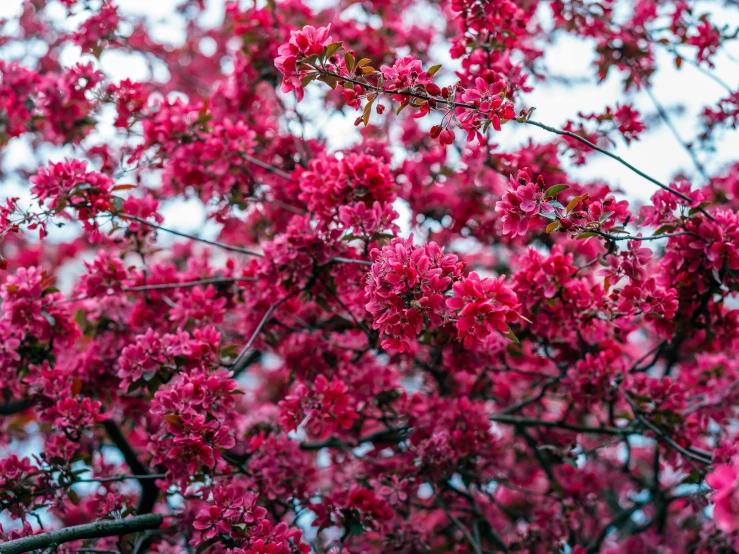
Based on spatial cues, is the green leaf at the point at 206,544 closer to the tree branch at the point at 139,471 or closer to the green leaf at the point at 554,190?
the tree branch at the point at 139,471

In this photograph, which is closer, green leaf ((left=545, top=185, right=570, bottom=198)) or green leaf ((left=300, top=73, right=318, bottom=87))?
green leaf ((left=545, top=185, right=570, bottom=198))

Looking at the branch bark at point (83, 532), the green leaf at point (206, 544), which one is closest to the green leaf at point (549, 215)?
the green leaf at point (206, 544)

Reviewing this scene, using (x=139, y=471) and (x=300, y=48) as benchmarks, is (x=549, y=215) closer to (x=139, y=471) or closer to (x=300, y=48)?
(x=300, y=48)

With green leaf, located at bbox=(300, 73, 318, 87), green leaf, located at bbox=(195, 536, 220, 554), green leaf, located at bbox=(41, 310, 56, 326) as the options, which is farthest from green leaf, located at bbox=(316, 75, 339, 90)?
green leaf, located at bbox=(195, 536, 220, 554)

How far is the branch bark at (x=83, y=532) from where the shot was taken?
6.17ft

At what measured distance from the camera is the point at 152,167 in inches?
121

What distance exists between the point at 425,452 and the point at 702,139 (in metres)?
2.22

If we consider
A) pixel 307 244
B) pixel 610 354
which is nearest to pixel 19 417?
pixel 307 244

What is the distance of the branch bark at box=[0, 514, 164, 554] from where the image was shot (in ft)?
6.17

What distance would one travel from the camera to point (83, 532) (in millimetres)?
2059

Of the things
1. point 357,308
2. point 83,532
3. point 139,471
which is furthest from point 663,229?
point 139,471

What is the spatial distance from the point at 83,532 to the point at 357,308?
1294mm

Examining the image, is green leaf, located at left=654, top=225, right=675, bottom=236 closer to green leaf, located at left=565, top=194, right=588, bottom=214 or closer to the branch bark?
green leaf, located at left=565, top=194, right=588, bottom=214

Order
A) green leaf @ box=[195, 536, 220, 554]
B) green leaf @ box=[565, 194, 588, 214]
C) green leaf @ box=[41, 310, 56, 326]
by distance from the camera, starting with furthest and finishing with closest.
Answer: green leaf @ box=[41, 310, 56, 326]
green leaf @ box=[195, 536, 220, 554]
green leaf @ box=[565, 194, 588, 214]
